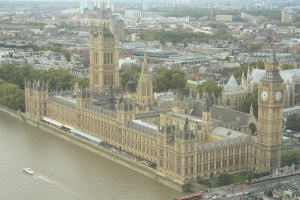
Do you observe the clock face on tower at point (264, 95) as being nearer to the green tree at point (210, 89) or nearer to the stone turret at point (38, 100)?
the green tree at point (210, 89)

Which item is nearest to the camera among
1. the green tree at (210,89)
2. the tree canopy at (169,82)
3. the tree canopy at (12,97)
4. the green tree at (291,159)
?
the green tree at (291,159)

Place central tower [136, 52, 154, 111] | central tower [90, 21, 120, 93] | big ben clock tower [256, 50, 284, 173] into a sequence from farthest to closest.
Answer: central tower [90, 21, 120, 93]
central tower [136, 52, 154, 111]
big ben clock tower [256, 50, 284, 173]

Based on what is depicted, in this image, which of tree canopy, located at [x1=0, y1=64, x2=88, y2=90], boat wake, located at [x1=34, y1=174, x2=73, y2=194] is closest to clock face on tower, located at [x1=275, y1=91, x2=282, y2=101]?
boat wake, located at [x1=34, y1=174, x2=73, y2=194]

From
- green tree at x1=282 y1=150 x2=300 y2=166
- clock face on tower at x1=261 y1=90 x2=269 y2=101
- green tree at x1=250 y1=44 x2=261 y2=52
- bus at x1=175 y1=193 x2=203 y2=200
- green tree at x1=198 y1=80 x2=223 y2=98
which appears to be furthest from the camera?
green tree at x1=250 y1=44 x2=261 y2=52

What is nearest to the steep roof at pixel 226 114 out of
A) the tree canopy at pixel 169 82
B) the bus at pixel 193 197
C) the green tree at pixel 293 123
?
the green tree at pixel 293 123

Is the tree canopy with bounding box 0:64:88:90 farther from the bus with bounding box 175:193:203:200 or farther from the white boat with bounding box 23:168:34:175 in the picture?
the bus with bounding box 175:193:203:200

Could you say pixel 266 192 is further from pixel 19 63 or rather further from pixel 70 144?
pixel 19 63

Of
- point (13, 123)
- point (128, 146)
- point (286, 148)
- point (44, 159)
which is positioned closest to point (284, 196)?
point (286, 148)
